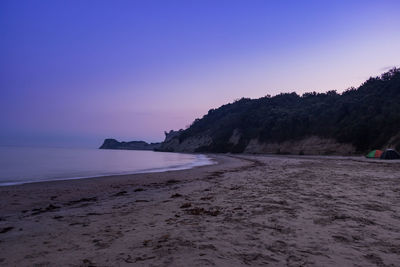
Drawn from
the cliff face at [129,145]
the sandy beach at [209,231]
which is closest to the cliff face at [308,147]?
the sandy beach at [209,231]

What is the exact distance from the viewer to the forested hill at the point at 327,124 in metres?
30.1

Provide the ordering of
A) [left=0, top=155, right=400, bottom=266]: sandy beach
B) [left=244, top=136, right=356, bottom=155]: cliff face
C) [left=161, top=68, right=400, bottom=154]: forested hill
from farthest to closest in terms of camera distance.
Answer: [left=244, top=136, right=356, bottom=155]: cliff face, [left=161, top=68, right=400, bottom=154]: forested hill, [left=0, top=155, right=400, bottom=266]: sandy beach

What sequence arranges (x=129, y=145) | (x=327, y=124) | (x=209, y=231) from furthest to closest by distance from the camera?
1. (x=129, y=145)
2. (x=327, y=124)
3. (x=209, y=231)

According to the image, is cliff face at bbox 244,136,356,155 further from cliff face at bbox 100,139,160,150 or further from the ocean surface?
cliff face at bbox 100,139,160,150

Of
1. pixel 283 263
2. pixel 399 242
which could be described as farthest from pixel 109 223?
pixel 399 242

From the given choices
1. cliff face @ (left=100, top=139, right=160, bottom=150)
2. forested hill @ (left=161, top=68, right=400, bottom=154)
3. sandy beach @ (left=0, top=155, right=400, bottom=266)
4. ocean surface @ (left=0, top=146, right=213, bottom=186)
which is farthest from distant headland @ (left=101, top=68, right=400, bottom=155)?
cliff face @ (left=100, top=139, right=160, bottom=150)

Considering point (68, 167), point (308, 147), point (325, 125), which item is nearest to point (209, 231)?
point (68, 167)

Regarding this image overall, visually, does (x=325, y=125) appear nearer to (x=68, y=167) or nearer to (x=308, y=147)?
(x=308, y=147)

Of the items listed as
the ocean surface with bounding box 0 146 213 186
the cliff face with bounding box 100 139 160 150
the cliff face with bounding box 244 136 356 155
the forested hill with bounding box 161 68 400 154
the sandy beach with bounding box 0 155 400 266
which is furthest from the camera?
the cliff face with bounding box 100 139 160 150

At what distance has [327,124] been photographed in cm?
3909

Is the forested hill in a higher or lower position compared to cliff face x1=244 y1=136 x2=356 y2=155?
higher

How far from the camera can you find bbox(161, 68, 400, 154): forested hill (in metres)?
30.1

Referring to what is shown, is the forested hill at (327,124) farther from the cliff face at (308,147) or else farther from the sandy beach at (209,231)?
the sandy beach at (209,231)

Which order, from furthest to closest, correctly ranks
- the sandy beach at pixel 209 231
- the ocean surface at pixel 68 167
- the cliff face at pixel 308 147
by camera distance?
1. the cliff face at pixel 308 147
2. the ocean surface at pixel 68 167
3. the sandy beach at pixel 209 231
